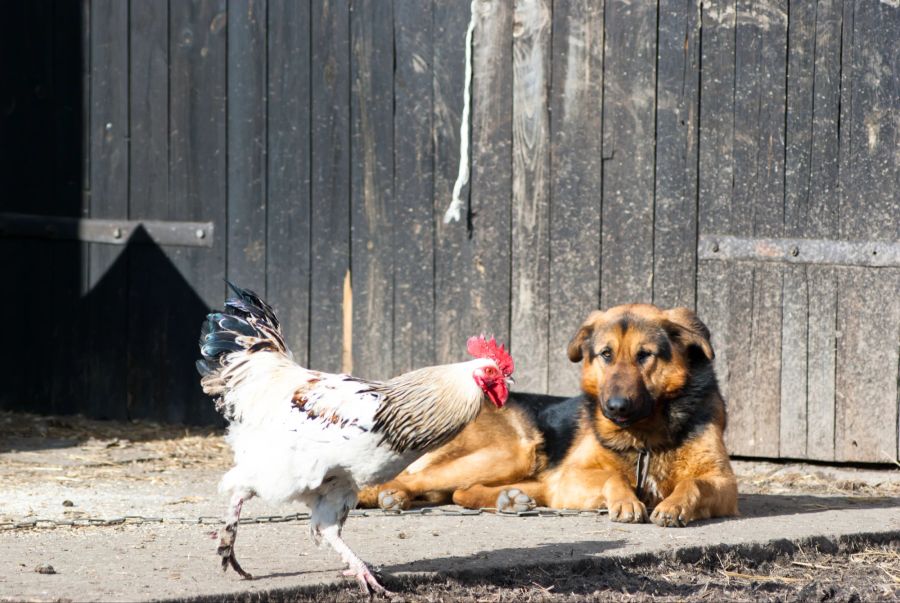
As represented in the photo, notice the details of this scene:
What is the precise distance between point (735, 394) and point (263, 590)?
4250mm

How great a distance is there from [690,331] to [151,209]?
427cm

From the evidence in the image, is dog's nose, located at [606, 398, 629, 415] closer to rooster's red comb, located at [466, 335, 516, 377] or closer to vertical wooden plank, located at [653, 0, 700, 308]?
rooster's red comb, located at [466, 335, 516, 377]

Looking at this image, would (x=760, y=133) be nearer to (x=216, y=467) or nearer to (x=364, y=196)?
(x=364, y=196)

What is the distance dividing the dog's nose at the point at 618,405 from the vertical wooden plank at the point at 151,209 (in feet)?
12.2

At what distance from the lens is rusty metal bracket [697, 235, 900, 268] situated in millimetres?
7793

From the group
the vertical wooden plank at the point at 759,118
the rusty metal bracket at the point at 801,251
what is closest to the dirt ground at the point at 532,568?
the rusty metal bracket at the point at 801,251

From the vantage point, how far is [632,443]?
666 centimetres

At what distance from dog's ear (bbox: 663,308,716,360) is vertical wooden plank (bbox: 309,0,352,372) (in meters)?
2.71

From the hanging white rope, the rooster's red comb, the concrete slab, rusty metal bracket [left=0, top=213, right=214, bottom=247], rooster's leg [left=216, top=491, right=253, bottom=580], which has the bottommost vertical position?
the concrete slab

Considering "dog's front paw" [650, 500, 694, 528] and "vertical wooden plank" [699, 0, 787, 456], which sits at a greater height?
"vertical wooden plank" [699, 0, 787, 456]

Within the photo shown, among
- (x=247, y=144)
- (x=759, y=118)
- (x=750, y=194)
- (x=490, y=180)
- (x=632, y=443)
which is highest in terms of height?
(x=759, y=118)

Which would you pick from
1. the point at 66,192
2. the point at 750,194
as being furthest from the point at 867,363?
the point at 66,192

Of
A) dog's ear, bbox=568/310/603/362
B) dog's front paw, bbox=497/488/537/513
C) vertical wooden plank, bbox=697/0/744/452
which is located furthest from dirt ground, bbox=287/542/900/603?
vertical wooden plank, bbox=697/0/744/452

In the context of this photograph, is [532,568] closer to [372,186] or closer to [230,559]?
[230,559]
